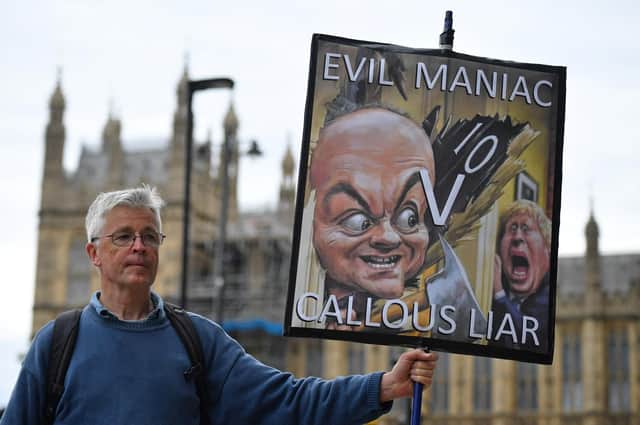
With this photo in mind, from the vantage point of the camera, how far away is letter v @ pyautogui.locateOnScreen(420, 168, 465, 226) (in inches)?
176

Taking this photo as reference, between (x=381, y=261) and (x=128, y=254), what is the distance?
0.89 metres

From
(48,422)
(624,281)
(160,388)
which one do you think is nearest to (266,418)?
(160,388)

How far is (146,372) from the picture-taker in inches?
155

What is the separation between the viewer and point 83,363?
3.92 m

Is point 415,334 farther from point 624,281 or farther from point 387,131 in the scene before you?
point 624,281

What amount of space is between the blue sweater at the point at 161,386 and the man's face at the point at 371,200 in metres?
0.46

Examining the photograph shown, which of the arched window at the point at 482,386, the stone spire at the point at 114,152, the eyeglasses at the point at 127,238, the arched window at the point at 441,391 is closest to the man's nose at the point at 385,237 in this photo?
the eyeglasses at the point at 127,238

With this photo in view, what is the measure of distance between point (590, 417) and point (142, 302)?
1559 inches

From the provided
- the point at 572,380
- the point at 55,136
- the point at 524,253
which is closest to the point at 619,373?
the point at 572,380

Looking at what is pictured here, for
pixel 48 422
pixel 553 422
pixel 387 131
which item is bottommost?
pixel 553 422

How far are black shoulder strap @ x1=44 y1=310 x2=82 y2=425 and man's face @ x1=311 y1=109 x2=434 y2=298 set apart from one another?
901mm

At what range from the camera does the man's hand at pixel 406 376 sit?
13.2 ft

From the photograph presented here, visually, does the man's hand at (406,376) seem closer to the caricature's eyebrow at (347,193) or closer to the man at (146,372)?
the man at (146,372)

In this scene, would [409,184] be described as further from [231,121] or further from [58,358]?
[231,121]
